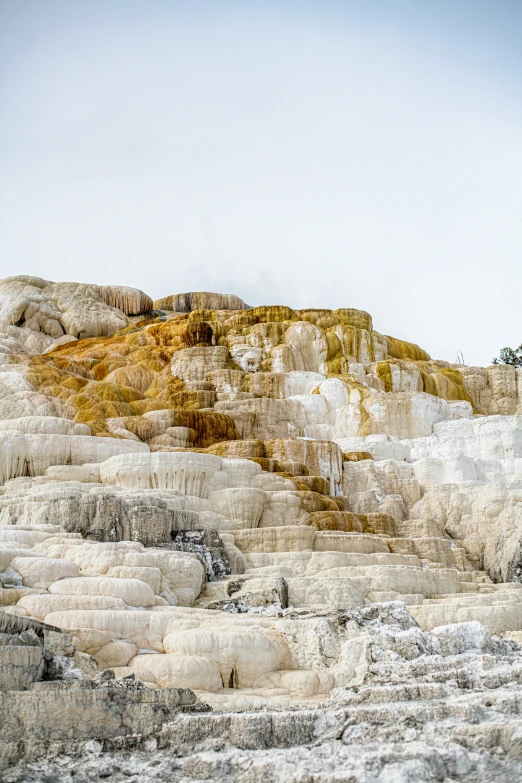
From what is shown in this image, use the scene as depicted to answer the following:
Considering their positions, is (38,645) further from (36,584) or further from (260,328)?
(260,328)

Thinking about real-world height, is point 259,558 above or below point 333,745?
above

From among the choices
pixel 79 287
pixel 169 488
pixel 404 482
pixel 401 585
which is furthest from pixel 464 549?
pixel 79 287

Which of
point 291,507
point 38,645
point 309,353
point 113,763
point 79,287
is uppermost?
point 79,287

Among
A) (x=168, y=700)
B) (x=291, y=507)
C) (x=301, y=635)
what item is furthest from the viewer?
(x=291, y=507)

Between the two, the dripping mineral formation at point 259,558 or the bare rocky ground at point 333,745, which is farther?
the dripping mineral formation at point 259,558

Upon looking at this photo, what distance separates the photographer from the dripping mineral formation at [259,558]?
24.6ft

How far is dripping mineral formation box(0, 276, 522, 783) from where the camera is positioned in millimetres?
7500

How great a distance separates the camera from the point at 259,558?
56.7 ft

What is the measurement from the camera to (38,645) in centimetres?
946

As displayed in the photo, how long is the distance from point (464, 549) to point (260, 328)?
17.0 m

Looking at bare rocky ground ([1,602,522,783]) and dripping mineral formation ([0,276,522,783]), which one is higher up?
dripping mineral formation ([0,276,522,783])

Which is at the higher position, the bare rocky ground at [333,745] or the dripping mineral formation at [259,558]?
the dripping mineral formation at [259,558]

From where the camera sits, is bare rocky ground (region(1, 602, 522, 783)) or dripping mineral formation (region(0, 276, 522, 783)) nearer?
bare rocky ground (region(1, 602, 522, 783))

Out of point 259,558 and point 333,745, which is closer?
point 333,745
